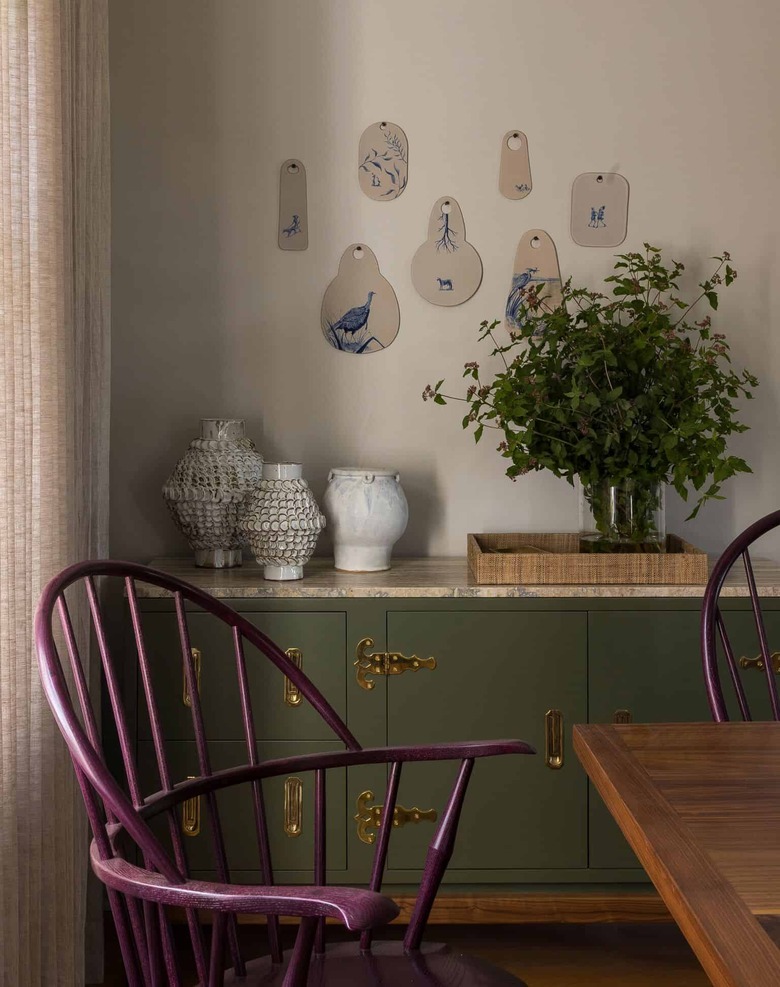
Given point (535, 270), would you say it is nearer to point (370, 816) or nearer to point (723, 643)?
point (723, 643)

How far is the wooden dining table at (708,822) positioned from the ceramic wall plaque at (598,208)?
1.53 metres

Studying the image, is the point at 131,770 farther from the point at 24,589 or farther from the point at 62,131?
the point at 62,131

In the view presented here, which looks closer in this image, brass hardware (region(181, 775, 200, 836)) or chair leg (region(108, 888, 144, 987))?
chair leg (region(108, 888, 144, 987))

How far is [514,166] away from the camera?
2633mm

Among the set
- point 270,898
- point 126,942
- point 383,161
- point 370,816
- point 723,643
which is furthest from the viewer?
point 383,161

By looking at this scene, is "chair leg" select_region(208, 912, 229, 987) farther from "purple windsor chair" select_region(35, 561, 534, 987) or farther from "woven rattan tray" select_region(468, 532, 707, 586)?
"woven rattan tray" select_region(468, 532, 707, 586)

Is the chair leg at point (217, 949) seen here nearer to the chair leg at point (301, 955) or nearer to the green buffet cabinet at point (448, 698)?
the chair leg at point (301, 955)

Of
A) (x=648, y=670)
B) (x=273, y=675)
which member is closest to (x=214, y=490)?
(x=273, y=675)

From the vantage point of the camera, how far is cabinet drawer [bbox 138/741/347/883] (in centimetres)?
224

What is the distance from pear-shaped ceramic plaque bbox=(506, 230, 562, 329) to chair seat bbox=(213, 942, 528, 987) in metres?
1.65

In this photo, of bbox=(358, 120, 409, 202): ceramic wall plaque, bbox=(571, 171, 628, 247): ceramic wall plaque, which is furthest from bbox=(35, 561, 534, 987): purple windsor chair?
bbox=(571, 171, 628, 247): ceramic wall plaque

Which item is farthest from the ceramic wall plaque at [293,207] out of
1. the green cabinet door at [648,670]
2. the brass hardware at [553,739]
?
the brass hardware at [553,739]

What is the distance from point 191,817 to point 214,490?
2.36 feet

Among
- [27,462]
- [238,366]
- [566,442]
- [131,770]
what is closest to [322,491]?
[238,366]
